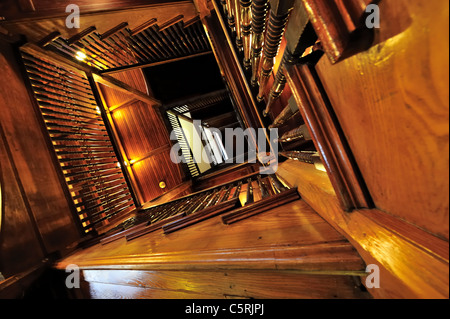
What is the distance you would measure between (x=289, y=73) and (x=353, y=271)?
0.63 metres

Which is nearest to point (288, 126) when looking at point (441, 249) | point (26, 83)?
point (441, 249)

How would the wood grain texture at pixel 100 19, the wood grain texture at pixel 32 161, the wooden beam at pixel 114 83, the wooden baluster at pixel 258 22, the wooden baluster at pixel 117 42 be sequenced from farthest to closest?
the wooden beam at pixel 114 83, the wooden baluster at pixel 117 42, the wood grain texture at pixel 32 161, the wood grain texture at pixel 100 19, the wooden baluster at pixel 258 22

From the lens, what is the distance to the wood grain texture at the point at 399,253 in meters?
0.34

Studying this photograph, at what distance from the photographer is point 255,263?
2.16ft

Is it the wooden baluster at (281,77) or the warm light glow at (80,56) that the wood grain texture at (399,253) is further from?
the warm light glow at (80,56)

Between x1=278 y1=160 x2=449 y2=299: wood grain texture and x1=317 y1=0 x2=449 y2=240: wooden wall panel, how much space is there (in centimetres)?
3

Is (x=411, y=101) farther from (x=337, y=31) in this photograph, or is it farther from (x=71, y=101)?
(x=71, y=101)

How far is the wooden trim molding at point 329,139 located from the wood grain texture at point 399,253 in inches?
2.1

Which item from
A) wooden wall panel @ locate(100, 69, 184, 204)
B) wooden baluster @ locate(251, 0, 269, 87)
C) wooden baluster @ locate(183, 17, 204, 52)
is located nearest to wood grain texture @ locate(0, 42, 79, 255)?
wooden baluster @ locate(183, 17, 204, 52)

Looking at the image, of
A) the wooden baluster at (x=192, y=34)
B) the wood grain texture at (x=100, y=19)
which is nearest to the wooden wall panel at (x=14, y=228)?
the wood grain texture at (x=100, y=19)

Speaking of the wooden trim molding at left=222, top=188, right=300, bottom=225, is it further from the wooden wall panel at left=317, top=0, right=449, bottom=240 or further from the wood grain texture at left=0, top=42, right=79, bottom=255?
the wood grain texture at left=0, top=42, right=79, bottom=255

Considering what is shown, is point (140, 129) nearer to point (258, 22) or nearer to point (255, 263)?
point (258, 22)

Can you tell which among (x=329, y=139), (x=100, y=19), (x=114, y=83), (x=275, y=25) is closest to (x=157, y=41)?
(x=100, y=19)

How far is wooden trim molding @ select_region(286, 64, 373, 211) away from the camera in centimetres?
60
